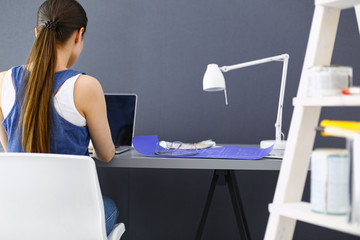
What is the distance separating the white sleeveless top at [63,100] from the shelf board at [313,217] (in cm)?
75

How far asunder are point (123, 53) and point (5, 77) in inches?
47.7

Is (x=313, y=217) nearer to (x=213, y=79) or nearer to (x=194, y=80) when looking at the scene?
(x=213, y=79)

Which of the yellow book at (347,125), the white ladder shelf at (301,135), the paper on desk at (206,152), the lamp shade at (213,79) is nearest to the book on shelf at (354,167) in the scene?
the yellow book at (347,125)

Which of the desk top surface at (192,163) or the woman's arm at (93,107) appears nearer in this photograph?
the woman's arm at (93,107)

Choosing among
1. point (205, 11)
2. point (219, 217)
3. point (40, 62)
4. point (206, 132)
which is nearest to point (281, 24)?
point (205, 11)

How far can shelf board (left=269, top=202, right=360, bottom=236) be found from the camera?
688 mm

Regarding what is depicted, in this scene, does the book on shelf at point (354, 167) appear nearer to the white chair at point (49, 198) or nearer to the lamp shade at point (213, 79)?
the white chair at point (49, 198)

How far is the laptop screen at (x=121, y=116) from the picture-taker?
189 cm

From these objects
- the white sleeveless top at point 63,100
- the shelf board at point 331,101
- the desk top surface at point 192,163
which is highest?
the shelf board at point 331,101

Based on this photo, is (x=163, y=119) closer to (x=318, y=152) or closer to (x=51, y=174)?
(x=51, y=174)

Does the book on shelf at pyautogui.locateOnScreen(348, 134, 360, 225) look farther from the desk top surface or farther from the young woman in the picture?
the young woman

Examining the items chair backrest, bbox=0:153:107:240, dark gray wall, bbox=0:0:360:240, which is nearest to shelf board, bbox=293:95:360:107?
chair backrest, bbox=0:153:107:240

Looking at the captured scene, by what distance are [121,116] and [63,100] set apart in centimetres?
65

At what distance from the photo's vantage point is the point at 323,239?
2369mm
